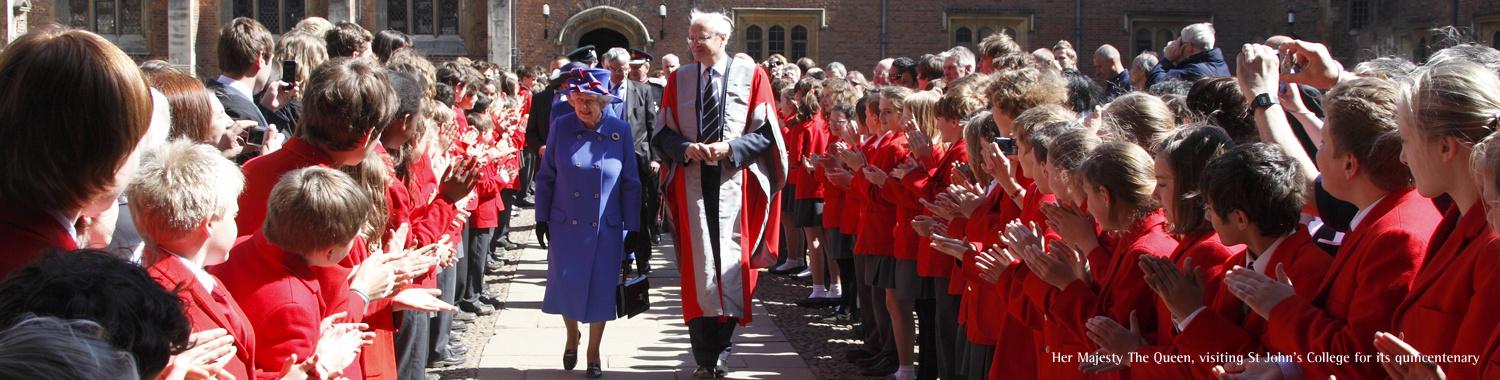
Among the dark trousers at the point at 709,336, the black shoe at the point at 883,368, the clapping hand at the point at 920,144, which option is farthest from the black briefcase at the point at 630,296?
the clapping hand at the point at 920,144

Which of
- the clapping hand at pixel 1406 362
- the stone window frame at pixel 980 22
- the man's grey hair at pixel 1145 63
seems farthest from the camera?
the stone window frame at pixel 980 22

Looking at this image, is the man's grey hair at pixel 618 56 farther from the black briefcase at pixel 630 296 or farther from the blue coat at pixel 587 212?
the black briefcase at pixel 630 296

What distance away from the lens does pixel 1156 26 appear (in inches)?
1237

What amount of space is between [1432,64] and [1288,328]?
0.65 m

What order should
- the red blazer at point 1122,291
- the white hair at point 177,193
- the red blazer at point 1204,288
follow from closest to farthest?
1. the white hair at point 177,193
2. the red blazer at point 1204,288
3. the red blazer at point 1122,291

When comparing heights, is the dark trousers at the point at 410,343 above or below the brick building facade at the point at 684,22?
below

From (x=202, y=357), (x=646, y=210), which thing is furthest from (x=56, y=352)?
(x=646, y=210)

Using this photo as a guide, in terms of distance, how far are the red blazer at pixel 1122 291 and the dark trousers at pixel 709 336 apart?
11.2 feet

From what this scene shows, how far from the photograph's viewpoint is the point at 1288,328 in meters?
2.96

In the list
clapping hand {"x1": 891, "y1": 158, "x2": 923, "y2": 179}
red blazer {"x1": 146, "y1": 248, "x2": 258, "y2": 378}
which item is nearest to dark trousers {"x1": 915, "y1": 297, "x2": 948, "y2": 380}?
clapping hand {"x1": 891, "y1": 158, "x2": 923, "y2": 179}

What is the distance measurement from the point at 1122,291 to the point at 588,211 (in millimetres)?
3927

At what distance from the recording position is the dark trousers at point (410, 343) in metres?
5.56

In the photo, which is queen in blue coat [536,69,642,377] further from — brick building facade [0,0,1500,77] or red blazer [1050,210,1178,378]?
brick building facade [0,0,1500,77]

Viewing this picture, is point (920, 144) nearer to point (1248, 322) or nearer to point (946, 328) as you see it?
point (946, 328)
